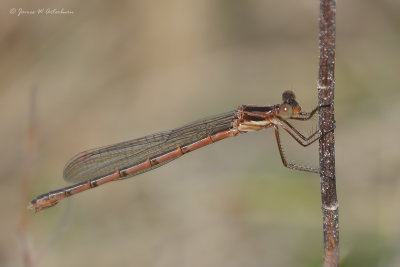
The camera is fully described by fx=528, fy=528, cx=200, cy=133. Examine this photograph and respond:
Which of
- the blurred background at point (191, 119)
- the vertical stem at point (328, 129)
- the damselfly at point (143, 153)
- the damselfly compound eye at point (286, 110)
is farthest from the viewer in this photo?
the blurred background at point (191, 119)

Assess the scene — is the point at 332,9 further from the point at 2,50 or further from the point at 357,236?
the point at 2,50

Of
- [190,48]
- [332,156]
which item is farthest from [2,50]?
[332,156]

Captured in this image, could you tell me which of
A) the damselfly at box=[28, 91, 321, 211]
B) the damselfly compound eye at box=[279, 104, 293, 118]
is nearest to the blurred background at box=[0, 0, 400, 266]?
the damselfly at box=[28, 91, 321, 211]

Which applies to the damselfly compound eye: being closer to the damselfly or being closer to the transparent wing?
the damselfly

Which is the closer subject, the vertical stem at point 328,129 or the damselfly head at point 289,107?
the vertical stem at point 328,129

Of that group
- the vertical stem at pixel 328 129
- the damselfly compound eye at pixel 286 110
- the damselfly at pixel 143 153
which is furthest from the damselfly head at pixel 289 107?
the vertical stem at pixel 328 129

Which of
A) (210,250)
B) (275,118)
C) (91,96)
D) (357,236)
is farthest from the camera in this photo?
(91,96)

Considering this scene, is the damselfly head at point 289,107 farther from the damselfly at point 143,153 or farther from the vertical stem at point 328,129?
the vertical stem at point 328,129
